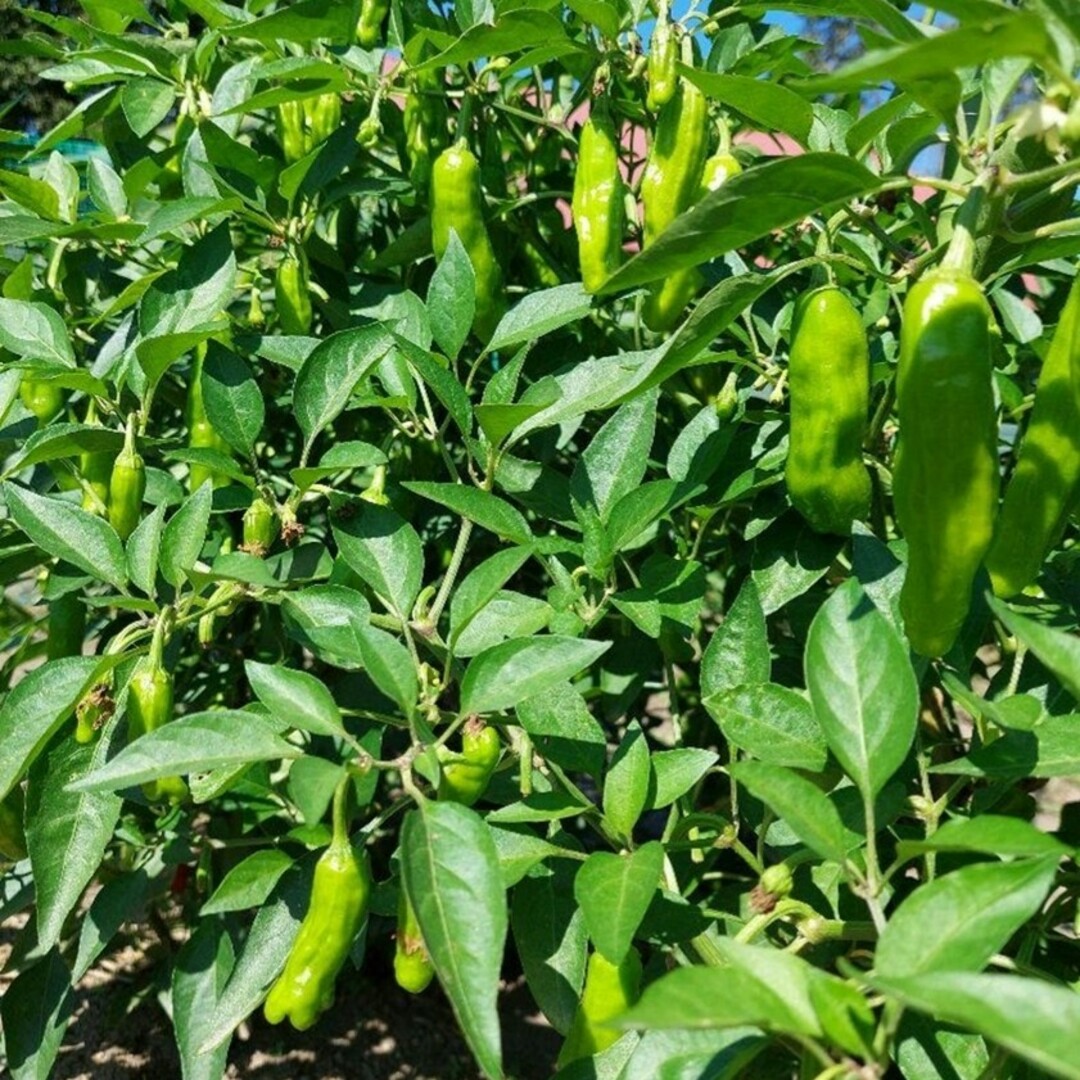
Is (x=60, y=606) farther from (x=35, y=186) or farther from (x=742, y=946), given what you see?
(x=742, y=946)

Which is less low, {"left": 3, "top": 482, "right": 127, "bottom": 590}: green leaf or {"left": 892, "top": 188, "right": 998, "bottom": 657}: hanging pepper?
{"left": 892, "top": 188, "right": 998, "bottom": 657}: hanging pepper

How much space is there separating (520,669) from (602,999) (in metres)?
0.25

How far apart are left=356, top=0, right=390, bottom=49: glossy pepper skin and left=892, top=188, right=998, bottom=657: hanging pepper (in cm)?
79

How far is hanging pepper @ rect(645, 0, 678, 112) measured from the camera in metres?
0.94

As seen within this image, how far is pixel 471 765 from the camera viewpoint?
0.75 meters

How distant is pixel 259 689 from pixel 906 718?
390 mm

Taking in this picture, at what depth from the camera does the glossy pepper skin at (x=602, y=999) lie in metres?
0.77

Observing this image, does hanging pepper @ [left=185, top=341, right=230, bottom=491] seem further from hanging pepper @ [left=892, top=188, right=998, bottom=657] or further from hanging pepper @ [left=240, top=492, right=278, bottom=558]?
hanging pepper @ [left=892, top=188, right=998, bottom=657]

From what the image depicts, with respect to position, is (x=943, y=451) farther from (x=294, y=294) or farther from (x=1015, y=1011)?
(x=294, y=294)

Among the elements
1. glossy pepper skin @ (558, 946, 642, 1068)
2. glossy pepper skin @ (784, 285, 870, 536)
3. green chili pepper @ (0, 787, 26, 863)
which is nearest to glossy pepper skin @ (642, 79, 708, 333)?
glossy pepper skin @ (784, 285, 870, 536)

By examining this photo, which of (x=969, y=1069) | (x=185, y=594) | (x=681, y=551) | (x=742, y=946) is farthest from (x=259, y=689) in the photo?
(x=969, y=1069)

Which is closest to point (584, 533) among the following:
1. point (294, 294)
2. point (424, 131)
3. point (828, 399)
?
point (828, 399)

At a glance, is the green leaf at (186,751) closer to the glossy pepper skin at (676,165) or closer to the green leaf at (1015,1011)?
the green leaf at (1015,1011)

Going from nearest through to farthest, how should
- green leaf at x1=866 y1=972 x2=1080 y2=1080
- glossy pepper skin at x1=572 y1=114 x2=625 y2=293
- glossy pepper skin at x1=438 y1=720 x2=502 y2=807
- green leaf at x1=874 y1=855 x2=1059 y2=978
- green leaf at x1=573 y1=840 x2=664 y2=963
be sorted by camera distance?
green leaf at x1=866 y1=972 x2=1080 y2=1080 < green leaf at x1=874 y1=855 x2=1059 y2=978 < green leaf at x1=573 y1=840 x2=664 y2=963 < glossy pepper skin at x1=438 y1=720 x2=502 y2=807 < glossy pepper skin at x1=572 y1=114 x2=625 y2=293
